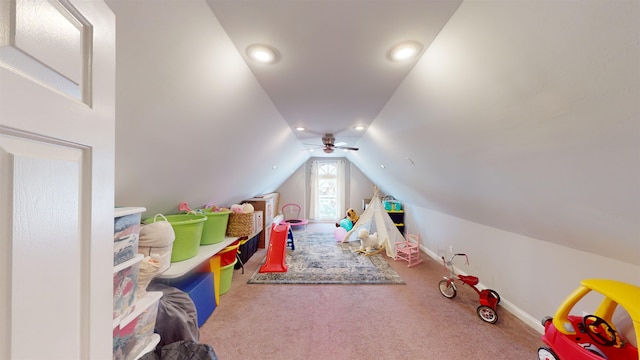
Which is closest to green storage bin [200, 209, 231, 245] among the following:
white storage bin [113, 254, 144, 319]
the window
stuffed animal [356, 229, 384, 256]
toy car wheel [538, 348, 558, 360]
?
white storage bin [113, 254, 144, 319]

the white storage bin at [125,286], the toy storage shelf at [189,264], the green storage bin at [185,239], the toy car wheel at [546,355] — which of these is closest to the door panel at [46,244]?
the white storage bin at [125,286]

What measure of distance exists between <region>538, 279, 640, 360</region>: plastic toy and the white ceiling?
1783mm

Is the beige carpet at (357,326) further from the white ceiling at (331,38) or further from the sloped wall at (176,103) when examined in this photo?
the white ceiling at (331,38)

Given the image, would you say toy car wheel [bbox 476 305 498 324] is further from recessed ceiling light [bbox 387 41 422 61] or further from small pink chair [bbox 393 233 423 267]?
recessed ceiling light [bbox 387 41 422 61]

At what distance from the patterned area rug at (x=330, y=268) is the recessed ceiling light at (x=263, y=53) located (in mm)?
2458

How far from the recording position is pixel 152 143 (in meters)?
1.23

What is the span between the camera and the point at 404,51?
1215 mm

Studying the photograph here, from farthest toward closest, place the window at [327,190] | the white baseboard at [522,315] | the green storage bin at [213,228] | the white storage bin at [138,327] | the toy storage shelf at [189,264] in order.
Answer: the window at [327,190], the green storage bin at [213,228], the white baseboard at [522,315], the toy storage shelf at [189,264], the white storage bin at [138,327]

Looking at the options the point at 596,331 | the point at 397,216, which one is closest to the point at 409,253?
the point at 397,216

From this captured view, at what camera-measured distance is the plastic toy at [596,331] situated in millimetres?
1163

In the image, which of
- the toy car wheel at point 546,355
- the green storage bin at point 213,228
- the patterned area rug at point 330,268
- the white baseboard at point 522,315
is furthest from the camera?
the patterned area rug at point 330,268

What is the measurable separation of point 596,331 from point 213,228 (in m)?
3.05

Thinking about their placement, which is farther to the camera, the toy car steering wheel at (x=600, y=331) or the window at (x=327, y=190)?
the window at (x=327, y=190)

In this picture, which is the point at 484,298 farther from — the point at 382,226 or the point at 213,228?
the point at 213,228
